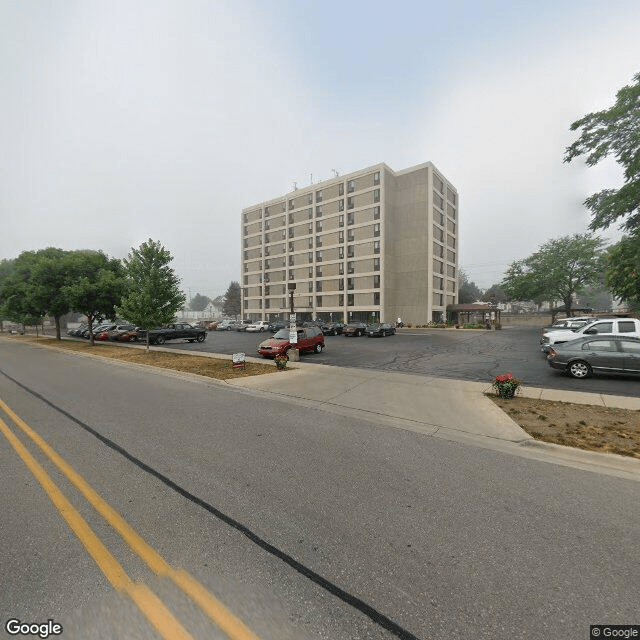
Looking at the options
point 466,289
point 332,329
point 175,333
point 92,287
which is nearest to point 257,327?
point 332,329

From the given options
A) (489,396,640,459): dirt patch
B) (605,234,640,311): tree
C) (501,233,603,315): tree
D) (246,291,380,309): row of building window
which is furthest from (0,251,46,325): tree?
(501,233,603,315): tree

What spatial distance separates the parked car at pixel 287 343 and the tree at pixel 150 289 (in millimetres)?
6006

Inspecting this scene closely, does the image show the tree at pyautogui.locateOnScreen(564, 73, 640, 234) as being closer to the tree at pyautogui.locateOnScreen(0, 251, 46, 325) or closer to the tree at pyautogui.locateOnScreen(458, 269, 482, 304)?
the tree at pyautogui.locateOnScreen(0, 251, 46, 325)

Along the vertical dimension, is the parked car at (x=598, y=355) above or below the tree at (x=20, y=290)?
below

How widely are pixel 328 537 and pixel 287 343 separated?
13.6 meters

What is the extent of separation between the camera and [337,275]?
56281 millimetres

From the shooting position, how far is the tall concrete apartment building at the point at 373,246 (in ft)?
168

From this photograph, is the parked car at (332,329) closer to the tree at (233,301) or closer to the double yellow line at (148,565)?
the double yellow line at (148,565)

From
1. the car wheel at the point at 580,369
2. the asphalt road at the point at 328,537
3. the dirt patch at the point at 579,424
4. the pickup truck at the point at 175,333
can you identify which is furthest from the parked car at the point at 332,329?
the asphalt road at the point at 328,537

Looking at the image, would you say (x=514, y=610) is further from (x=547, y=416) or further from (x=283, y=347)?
(x=283, y=347)

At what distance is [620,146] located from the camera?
17.6 meters

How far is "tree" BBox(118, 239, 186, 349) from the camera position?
58.0 feet

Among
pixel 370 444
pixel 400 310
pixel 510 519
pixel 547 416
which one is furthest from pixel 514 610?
pixel 400 310

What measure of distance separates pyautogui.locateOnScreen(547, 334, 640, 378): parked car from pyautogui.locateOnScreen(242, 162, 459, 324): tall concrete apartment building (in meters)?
40.3
